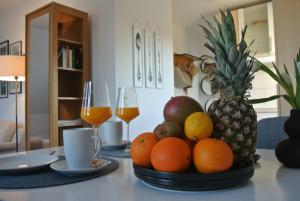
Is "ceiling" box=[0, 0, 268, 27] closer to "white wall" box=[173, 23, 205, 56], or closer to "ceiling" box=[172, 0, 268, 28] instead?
"ceiling" box=[172, 0, 268, 28]

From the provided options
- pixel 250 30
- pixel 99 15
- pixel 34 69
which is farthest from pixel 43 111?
pixel 250 30

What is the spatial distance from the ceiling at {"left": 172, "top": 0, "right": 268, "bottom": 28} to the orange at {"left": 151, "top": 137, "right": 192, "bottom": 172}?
3.60 metres

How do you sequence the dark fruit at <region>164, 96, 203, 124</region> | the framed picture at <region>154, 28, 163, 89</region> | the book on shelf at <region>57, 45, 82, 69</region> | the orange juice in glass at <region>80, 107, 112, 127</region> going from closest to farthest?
the dark fruit at <region>164, 96, 203, 124</region>, the orange juice in glass at <region>80, 107, 112, 127</region>, the book on shelf at <region>57, 45, 82, 69</region>, the framed picture at <region>154, 28, 163, 89</region>

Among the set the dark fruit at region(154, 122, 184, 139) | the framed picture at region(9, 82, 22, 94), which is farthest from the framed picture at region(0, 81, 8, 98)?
the dark fruit at region(154, 122, 184, 139)

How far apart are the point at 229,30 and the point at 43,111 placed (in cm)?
242

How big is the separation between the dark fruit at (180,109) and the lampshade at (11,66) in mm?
2965

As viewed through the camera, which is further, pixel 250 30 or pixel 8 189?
pixel 250 30

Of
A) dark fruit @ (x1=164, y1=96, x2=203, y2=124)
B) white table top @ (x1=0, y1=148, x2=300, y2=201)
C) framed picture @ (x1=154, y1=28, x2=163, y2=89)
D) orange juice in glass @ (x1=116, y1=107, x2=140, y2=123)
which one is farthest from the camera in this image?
framed picture @ (x1=154, y1=28, x2=163, y2=89)

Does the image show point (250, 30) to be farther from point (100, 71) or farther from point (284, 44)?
point (100, 71)

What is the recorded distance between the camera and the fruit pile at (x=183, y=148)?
23.2 inches

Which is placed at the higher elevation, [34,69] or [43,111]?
[34,69]

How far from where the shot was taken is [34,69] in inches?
114

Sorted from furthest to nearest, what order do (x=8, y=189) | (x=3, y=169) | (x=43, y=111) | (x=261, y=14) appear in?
(x=261, y=14), (x=43, y=111), (x=3, y=169), (x=8, y=189)

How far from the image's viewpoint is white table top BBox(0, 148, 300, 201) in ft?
1.81
